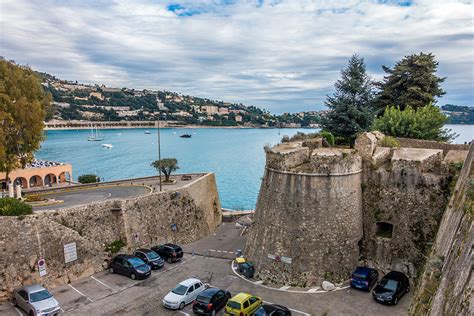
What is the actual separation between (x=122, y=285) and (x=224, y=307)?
6302 millimetres

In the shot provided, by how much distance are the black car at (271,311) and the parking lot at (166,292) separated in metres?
1.14

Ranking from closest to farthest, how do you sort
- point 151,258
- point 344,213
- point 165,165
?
1. point 344,213
2. point 151,258
3. point 165,165

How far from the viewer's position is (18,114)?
23.2 metres

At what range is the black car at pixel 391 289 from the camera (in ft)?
53.7

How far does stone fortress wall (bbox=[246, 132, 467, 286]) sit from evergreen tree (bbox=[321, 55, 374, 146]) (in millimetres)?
9241

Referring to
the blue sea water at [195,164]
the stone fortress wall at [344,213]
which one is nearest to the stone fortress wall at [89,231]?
the stone fortress wall at [344,213]

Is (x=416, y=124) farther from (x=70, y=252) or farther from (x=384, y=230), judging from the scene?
(x=70, y=252)

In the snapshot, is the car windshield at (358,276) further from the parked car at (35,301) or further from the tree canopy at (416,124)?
the tree canopy at (416,124)

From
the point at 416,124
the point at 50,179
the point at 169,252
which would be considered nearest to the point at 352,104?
the point at 416,124

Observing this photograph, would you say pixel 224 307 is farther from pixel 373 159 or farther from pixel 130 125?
pixel 130 125

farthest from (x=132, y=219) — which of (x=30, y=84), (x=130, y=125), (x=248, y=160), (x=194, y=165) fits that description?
(x=130, y=125)

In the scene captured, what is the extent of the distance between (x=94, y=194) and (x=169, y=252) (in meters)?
8.98

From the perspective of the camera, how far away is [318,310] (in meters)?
16.2

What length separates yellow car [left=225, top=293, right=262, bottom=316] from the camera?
50.0 ft
